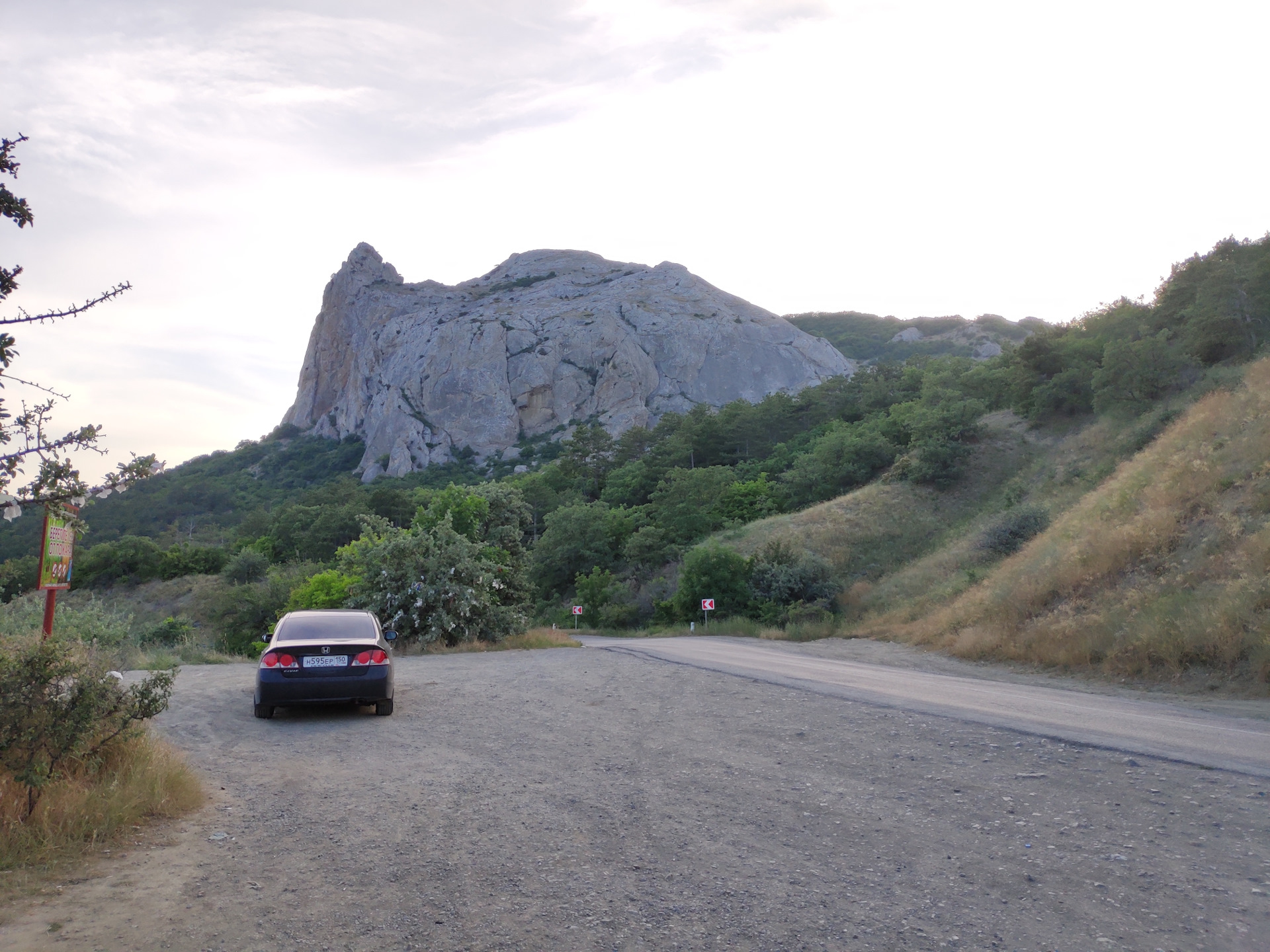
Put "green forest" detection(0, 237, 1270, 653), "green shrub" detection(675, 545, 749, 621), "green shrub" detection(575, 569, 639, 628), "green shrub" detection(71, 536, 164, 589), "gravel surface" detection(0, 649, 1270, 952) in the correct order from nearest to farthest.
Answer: "gravel surface" detection(0, 649, 1270, 952) → "green forest" detection(0, 237, 1270, 653) → "green shrub" detection(675, 545, 749, 621) → "green shrub" detection(575, 569, 639, 628) → "green shrub" detection(71, 536, 164, 589)

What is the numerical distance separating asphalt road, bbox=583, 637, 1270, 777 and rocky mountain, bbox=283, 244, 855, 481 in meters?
103

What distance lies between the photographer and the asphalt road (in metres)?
6.88

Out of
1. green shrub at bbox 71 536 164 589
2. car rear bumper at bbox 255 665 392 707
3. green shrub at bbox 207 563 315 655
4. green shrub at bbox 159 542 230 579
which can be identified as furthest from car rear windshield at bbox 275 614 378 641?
green shrub at bbox 71 536 164 589

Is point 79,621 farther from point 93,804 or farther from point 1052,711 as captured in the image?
point 1052,711

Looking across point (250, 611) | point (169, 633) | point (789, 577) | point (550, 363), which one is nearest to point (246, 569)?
point (250, 611)

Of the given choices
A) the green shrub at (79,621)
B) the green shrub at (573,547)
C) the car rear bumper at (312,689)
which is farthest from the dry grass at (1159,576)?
the green shrub at (573,547)

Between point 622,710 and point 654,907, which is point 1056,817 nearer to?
point 654,907

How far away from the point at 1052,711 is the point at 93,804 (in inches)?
367

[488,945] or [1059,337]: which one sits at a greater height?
→ [1059,337]

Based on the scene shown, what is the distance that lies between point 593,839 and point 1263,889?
3486mm

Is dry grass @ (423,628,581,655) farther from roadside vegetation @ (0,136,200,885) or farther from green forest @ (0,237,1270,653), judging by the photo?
roadside vegetation @ (0,136,200,885)

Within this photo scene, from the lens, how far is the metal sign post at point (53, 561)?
27.7 feet

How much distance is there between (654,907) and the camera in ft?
12.6

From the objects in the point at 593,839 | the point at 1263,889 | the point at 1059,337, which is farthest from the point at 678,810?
the point at 1059,337
